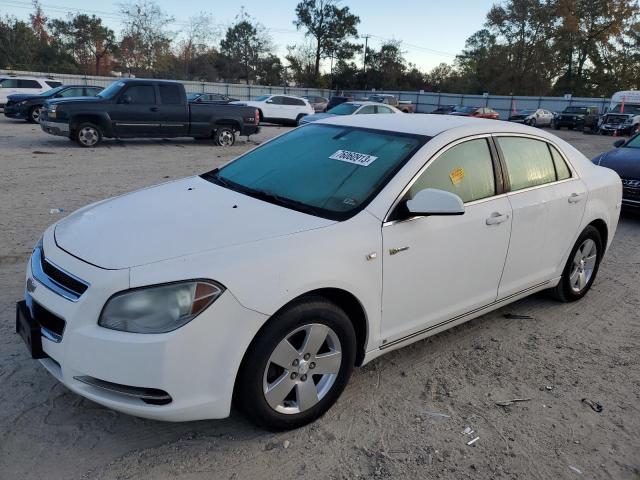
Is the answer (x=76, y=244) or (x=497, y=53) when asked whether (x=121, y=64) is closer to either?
(x=497, y=53)

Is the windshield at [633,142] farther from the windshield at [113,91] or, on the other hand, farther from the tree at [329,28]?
the tree at [329,28]

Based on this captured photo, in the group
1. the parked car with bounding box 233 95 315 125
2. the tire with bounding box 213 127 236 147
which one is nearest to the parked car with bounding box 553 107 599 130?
the parked car with bounding box 233 95 315 125

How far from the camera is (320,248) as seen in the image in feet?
8.95

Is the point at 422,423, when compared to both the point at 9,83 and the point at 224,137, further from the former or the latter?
the point at 9,83

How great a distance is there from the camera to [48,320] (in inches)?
102

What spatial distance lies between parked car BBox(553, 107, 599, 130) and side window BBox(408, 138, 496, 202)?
34.9 meters

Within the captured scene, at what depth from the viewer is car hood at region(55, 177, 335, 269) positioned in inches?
101

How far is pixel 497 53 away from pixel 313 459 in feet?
225

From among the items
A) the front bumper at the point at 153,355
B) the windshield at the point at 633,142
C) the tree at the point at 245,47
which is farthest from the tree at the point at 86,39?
the front bumper at the point at 153,355

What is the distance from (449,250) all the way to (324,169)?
3.12ft

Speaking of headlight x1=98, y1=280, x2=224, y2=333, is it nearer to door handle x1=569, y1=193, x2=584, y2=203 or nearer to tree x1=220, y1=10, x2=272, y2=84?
door handle x1=569, y1=193, x2=584, y2=203

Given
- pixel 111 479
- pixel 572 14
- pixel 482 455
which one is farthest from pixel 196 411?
pixel 572 14

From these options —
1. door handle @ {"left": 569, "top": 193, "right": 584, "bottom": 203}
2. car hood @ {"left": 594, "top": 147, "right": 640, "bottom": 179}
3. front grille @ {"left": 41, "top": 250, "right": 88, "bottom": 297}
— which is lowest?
car hood @ {"left": 594, "top": 147, "right": 640, "bottom": 179}

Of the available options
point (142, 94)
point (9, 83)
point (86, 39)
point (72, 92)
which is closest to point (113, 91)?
point (142, 94)
